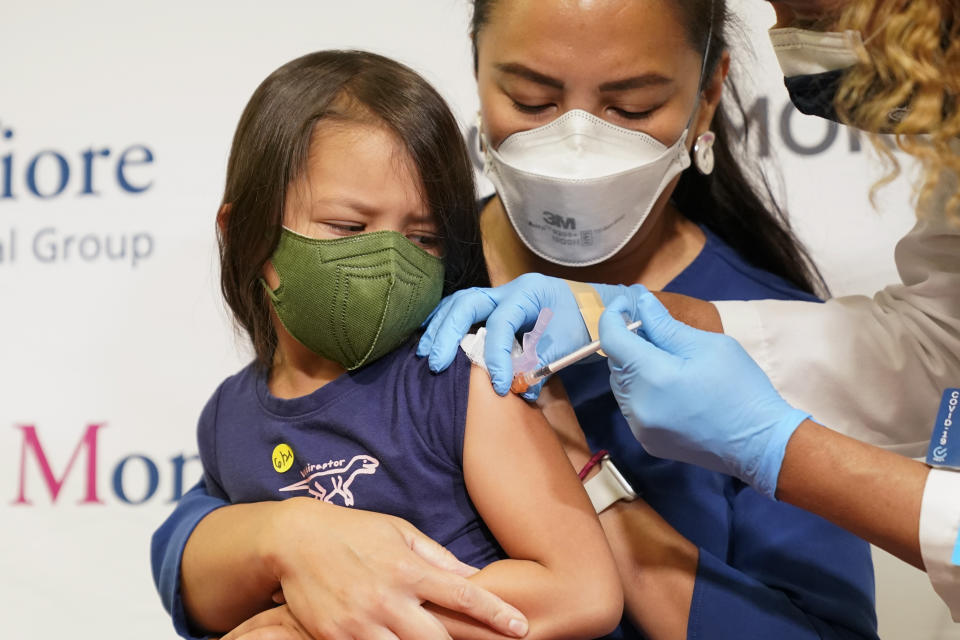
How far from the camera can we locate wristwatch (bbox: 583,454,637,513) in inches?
53.6

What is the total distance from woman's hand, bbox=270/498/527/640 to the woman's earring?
0.80 meters

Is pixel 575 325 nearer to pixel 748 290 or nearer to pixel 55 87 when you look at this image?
pixel 748 290

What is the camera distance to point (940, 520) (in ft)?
3.64

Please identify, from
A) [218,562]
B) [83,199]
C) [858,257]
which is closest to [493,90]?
[218,562]

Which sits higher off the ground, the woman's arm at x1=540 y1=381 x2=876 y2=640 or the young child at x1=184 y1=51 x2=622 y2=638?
the young child at x1=184 y1=51 x2=622 y2=638

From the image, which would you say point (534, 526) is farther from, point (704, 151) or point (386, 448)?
point (704, 151)

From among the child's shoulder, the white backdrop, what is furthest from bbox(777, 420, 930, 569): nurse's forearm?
the white backdrop

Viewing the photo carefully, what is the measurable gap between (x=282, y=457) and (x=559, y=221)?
0.57 m

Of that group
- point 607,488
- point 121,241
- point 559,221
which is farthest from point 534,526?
point 121,241

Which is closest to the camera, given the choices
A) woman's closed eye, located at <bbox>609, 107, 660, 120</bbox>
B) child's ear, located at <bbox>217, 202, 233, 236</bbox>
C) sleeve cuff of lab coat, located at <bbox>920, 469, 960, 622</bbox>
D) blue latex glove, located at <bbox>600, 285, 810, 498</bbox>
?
sleeve cuff of lab coat, located at <bbox>920, 469, 960, 622</bbox>

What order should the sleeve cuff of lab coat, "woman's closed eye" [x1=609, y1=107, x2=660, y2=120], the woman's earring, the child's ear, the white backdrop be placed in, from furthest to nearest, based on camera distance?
the white backdrop < the woman's earring < "woman's closed eye" [x1=609, y1=107, x2=660, y2=120] < the child's ear < the sleeve cuff of lab coat

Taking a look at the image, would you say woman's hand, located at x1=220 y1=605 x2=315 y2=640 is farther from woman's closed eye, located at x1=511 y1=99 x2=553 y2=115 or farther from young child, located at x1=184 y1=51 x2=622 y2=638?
woman's closed eye, located at x1=511 y1=99 x2=553 y2=115

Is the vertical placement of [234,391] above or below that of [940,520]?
below

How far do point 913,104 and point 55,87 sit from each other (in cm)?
201
